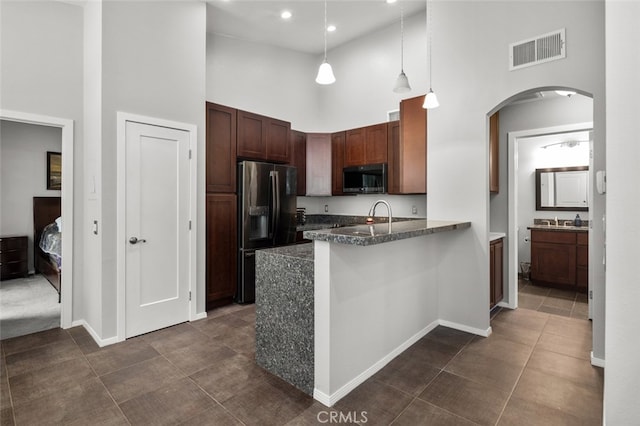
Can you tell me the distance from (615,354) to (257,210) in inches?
143

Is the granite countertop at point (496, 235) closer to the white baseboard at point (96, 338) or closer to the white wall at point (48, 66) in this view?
the white baseboard at point (96, 338)

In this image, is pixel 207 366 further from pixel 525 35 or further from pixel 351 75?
pixel 351 75

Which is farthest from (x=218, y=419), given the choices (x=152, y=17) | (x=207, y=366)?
(x=152, y=17)

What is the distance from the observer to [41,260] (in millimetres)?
5348

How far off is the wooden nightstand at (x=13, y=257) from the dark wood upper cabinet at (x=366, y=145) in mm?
5686

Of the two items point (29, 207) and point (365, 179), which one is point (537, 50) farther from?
point (29, 207)

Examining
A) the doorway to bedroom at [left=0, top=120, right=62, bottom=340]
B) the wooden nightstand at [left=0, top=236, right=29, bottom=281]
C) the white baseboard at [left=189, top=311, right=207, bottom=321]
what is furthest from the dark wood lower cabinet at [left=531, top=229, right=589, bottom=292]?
the wooden nightstand at [left=0, top=236, right=29, bottom=281]

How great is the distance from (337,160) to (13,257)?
5.69m

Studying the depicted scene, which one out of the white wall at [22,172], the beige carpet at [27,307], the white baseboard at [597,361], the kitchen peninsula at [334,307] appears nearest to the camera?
the kitchen peninsula at [334,307]

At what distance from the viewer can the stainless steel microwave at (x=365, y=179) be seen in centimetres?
461

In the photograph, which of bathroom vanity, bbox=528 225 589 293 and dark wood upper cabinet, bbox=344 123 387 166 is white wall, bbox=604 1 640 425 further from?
bathroom vanity, bbox=528 225 589 293

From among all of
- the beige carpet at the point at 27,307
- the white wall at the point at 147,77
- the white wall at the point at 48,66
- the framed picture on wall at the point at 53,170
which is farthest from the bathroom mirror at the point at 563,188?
the framed picture on wall at the point at 53,170

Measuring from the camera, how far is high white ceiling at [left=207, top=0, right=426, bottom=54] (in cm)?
415

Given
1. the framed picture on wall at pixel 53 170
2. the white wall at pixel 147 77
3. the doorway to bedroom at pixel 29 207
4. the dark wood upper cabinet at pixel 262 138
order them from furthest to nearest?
the framed picture on wall at pixel 53 170 → the doorway to bedroom at pixel 29 207 → the dark wood upper cabinet at pixel 262 138 → the white wall at pixel 147 77
